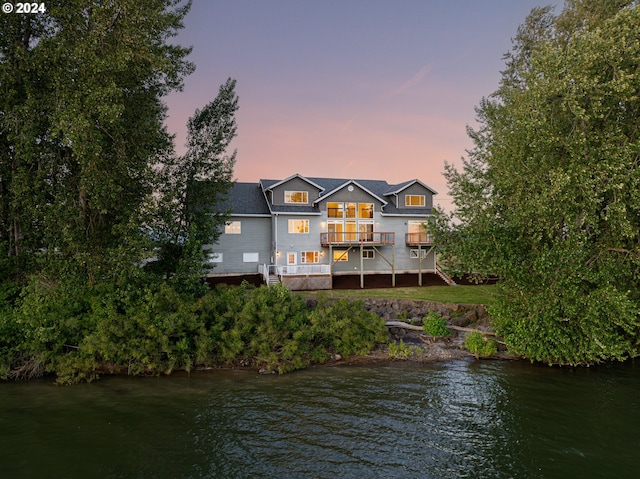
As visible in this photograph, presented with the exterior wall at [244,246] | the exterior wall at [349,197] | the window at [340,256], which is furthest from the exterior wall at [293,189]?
the window at [340,256]

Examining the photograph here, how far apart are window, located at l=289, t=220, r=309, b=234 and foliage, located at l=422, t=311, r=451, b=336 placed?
45.5 feet

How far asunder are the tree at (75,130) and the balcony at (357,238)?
1551 cm

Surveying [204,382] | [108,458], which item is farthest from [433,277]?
[108,458]

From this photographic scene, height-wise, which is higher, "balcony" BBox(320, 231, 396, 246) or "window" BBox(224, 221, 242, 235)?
"window" BBox(224, 221, 242, 235)

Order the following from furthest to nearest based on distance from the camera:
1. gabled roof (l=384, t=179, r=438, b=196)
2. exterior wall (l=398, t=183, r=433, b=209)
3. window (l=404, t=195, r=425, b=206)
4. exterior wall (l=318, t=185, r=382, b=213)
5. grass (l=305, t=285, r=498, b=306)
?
1. window (l=404, t=195, r=425, b=206)
2. exterior wall (l=398, t=183, r=433, b=209)
3. gabled roof (l=384, t=179, r=438, b=196)
4. exterior wall (l=318, t=185, r=382, b=213)
5. grass (l=305, t=285, r=498, b=306)

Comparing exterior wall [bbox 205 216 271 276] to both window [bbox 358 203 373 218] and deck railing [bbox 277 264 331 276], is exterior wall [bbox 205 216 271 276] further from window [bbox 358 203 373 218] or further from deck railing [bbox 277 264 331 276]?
window [bbox 358 203 373 218]

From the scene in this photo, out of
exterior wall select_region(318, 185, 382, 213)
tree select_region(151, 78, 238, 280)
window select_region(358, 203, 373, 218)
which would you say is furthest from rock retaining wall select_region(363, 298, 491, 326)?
exterior wall select_region(318, 185, 382, 213)

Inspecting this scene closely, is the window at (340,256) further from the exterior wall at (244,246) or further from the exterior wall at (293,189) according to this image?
the exterior wall at (244,246)

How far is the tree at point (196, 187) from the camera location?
13297mm

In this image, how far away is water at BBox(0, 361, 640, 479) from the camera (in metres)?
6.59

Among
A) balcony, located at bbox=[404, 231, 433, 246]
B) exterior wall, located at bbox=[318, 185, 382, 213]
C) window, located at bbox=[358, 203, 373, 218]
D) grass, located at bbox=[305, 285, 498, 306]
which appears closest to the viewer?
grass, located at bbox=[305, 285, 498, 306]

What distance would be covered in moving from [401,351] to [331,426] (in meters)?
6.18

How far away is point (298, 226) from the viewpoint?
88.5ft

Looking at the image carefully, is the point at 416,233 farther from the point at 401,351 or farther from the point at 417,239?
the point at 401,351
